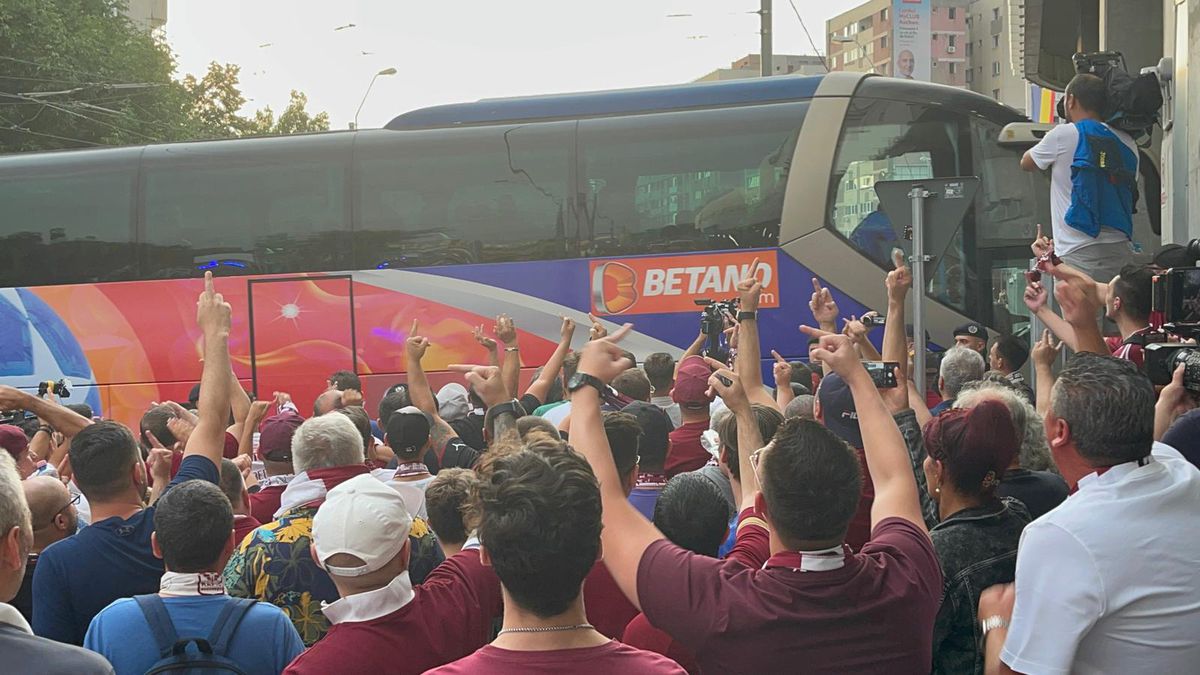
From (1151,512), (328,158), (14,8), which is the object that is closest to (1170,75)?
(1151,512)

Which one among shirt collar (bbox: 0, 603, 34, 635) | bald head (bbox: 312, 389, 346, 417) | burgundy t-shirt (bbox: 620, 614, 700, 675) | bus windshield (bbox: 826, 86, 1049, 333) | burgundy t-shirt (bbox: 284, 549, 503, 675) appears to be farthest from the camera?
bus windshield (bbox: 826, 86, 1049, 333)

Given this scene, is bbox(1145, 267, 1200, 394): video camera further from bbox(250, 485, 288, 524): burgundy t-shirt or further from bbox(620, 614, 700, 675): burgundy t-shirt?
bbox(250, 485, 288, 524): burgundy t-shirt

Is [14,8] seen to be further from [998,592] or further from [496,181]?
[998,592]

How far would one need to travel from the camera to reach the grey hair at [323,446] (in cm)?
474

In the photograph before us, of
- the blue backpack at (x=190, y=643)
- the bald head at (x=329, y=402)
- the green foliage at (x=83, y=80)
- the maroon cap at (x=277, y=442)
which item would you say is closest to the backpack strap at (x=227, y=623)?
the blue backpack at (x=190, y=643)

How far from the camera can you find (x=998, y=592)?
9.91ft

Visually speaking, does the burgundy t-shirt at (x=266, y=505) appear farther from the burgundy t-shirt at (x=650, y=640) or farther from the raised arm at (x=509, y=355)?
the burgundy t-shirt at (x=650, y=640)

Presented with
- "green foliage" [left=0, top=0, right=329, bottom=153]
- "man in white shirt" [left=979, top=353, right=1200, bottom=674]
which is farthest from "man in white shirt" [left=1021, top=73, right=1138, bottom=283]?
"green foliage" [left=0, top=0, right=329, bottom=153]

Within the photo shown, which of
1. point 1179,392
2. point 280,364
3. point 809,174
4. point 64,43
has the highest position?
point 64,43

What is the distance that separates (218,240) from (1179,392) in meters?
12.6

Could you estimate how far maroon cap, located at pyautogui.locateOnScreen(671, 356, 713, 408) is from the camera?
6109 millimetres

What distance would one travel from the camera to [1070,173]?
291 inches

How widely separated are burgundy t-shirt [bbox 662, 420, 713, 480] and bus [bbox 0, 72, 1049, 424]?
23.9 feet

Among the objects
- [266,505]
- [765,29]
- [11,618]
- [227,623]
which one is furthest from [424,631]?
[765,29]
